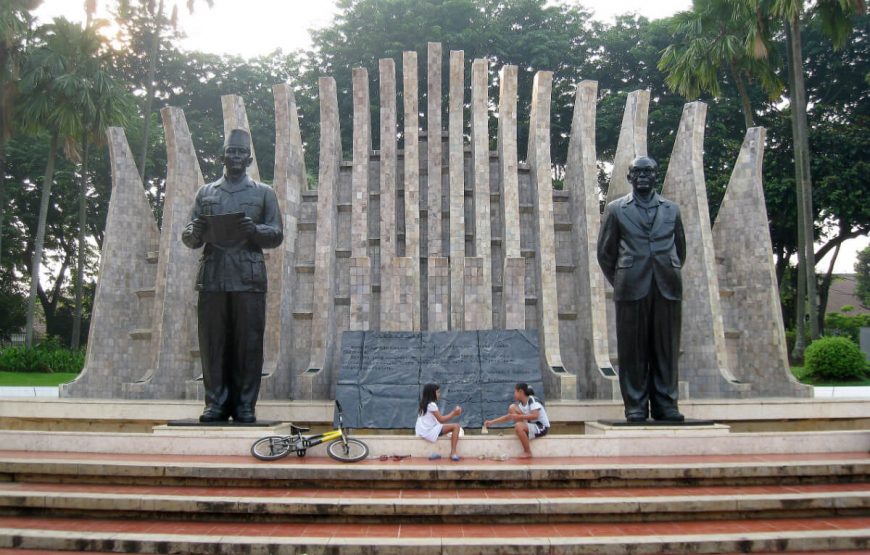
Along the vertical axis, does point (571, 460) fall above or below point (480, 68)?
below

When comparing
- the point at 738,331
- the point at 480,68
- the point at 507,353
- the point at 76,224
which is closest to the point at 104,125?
the point at 76,224

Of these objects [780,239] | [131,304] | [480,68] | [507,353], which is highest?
[480,68]

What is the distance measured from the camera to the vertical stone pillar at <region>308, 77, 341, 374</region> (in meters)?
15.5

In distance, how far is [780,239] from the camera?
1210 inches

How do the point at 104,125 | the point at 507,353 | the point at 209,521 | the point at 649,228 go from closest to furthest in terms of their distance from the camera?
the point at 209,521
the point at 649,228
the point at 507,353
the point at 104,125

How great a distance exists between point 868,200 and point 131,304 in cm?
2576

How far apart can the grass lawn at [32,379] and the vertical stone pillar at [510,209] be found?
14.4 metres

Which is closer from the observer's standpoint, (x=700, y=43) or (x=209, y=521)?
(x=209, y=521)

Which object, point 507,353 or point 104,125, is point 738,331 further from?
point 104,125

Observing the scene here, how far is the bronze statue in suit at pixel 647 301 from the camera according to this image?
8438 millimetres

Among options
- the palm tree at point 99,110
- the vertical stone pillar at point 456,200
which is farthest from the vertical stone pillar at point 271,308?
the palm tree at point 99,110

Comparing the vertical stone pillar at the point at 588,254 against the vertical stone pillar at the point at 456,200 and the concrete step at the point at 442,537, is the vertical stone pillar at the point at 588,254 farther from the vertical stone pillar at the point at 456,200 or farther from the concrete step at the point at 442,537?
the concrete step at the point at 442,537

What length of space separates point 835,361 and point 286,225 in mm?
14727

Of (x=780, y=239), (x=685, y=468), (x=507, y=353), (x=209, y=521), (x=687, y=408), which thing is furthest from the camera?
(x=780, y=239)
